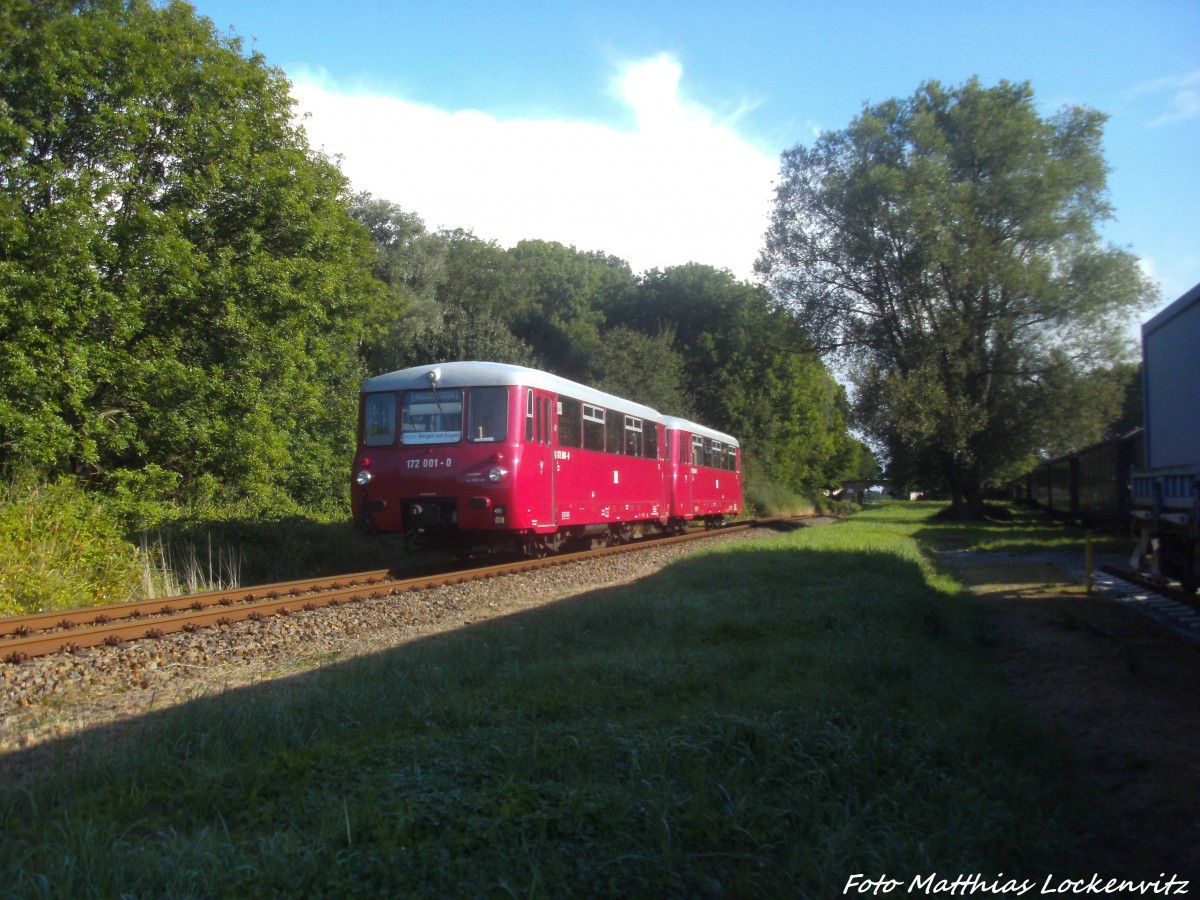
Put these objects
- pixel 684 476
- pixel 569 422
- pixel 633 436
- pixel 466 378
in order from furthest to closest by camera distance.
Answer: pixel 684 476 → pixel 633 436 → pixel 569 422 → pixel 466 378

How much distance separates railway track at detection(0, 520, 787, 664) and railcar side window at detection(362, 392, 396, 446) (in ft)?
6.82


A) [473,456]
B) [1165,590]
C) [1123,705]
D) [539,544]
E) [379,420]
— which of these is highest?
[379,420]

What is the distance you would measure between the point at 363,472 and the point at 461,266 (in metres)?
33.5

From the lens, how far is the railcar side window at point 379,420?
45.6ft

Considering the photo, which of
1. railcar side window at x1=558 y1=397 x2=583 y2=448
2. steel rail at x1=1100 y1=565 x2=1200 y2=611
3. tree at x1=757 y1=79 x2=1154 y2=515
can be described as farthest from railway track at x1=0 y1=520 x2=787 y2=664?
tree at x1=757 y1=79 x2=1154 y2=515

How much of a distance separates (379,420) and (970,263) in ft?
71.2

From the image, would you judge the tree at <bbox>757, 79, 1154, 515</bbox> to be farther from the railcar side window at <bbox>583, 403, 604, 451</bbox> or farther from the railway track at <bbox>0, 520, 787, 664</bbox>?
the railway track at <bbox>0, 520, 787, 664</bbox>

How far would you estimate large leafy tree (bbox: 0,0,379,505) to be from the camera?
14172 mm

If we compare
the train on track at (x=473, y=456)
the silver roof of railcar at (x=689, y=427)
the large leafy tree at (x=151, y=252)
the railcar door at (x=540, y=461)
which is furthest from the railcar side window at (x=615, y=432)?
the large leafy tree at (x=151, y=252)

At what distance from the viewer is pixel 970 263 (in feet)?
93.6

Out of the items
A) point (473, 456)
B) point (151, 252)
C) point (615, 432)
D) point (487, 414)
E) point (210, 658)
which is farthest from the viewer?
point (615, 432)

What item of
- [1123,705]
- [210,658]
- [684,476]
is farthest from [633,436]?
[1123,705]

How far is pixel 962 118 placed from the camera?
30.0 meters

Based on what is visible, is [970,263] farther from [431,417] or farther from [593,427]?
[431,417]
